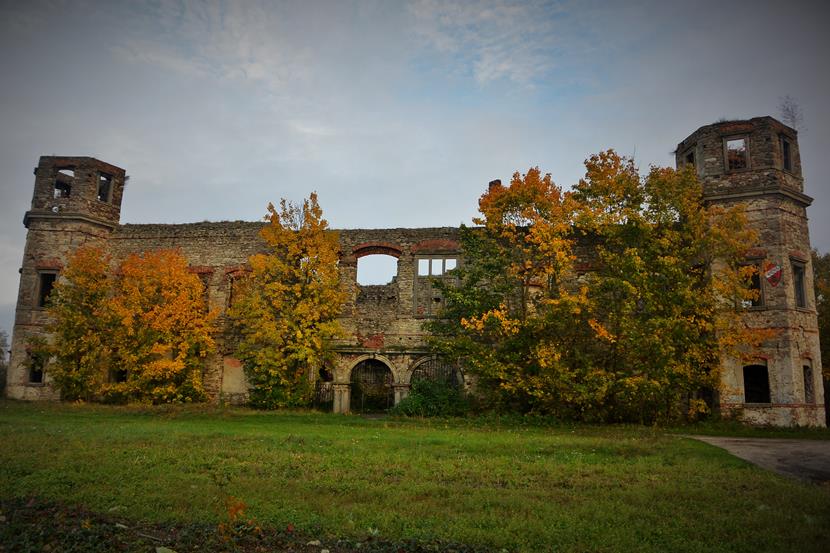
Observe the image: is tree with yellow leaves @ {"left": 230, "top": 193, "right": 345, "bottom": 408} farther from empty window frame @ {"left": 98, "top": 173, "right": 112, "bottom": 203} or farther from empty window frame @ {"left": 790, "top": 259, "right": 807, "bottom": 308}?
empty window frame @ {"left": 790, "top": 259, "right": 807, "bottom": 308}

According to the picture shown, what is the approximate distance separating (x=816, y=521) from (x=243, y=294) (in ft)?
64.7

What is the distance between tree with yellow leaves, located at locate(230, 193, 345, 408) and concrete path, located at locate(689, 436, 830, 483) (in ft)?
42.3

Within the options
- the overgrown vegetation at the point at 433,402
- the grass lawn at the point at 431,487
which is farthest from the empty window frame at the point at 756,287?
the overgrown vegetation at the point at 433,402

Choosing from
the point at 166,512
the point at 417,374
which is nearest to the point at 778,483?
the point at 166,512

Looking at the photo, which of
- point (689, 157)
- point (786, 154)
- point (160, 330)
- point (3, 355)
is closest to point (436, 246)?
point (689, 157)

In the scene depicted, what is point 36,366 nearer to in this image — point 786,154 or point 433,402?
point 433,402

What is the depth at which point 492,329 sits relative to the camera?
19938 millimetres

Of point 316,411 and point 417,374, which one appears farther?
point 417,374

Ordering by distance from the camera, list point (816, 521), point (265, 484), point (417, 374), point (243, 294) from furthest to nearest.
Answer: point (417, 374) < point (243, 294) < point (265, 484) < point (816, 521)

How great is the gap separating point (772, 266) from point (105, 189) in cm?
2643

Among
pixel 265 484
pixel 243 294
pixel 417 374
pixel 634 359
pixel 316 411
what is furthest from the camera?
pixel 417 374

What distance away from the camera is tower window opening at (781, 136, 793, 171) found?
20734 millimetres

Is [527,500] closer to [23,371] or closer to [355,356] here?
[355,356]

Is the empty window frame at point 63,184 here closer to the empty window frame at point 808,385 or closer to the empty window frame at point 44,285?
the empty window frame at point 44,285
